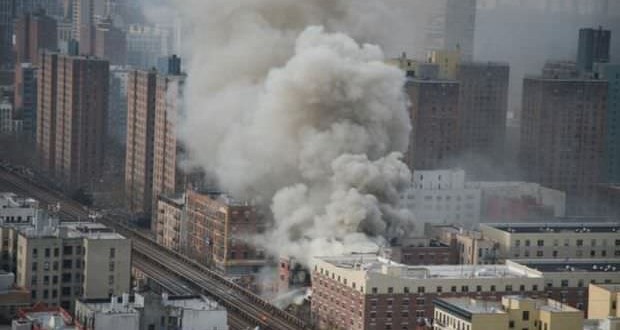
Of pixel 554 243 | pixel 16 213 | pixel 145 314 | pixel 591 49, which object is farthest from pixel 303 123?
pixel 145 314

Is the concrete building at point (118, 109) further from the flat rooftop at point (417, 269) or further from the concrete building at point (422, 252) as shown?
the flat rooftop at point (417, 269)

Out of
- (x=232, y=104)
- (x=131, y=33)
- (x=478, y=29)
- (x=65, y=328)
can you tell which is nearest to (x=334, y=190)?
(x=232, y=104)

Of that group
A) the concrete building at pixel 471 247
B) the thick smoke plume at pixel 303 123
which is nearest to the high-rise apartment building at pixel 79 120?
the thick smoke plume at pixel 303 123

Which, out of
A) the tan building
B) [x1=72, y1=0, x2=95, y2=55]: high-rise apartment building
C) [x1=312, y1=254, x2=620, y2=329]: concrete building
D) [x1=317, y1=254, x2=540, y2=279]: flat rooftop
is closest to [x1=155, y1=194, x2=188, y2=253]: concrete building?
[x1=317, y1=254, x2=540, y2=279]: flat rooftop

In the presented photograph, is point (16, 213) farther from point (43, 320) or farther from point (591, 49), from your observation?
point (591, 49)

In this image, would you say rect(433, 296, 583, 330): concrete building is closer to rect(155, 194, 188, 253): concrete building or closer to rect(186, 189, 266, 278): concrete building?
rect(186, 189, 266, 278): concrete building

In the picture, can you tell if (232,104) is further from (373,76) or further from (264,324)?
(264,324)

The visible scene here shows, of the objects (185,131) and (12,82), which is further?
(12,82)
